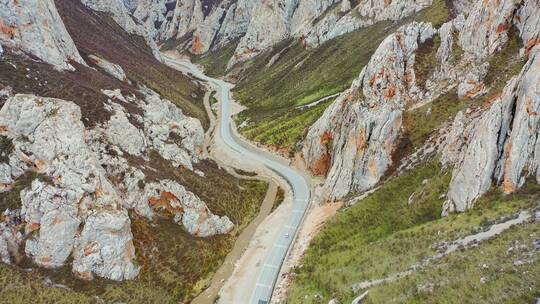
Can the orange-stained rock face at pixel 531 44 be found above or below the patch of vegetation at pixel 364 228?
above

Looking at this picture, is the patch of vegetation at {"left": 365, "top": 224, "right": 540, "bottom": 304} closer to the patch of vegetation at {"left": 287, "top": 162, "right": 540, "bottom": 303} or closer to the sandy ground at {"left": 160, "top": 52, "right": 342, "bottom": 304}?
the patch of vegetation at {"left": 287, "top": 162, "right": 540, "bottom": 303}

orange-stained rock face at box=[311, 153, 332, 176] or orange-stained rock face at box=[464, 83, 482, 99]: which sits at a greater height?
orange-stained rock face at box=[464, 83, 482, 99]

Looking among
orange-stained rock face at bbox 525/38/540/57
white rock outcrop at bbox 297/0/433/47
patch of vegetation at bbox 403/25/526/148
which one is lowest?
patch of vegetation at bbox 403/25/526/148

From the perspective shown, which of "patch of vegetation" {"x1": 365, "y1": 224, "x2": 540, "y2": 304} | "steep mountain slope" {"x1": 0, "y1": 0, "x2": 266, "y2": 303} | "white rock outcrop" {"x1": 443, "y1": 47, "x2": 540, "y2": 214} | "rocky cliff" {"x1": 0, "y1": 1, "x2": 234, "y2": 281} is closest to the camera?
"patch of vegetation" {"x1": 365, "y1": 224, "x2": 540, "y2": 304}

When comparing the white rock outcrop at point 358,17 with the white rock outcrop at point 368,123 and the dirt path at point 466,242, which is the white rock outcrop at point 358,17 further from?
the dirt path at point 466,242

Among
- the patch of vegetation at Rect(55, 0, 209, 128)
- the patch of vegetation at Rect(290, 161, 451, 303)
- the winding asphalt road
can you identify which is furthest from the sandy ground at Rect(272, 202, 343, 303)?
the patch of vegetation at Rect(55, 0, 209, 128)

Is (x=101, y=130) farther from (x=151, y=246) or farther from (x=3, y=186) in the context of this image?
(x=151, y=246)

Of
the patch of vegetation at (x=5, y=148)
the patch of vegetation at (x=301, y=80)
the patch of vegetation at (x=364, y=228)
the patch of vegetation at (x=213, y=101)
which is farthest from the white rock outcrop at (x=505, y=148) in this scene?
the patch of vegetation at (x=213, y=101)
